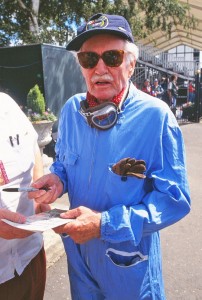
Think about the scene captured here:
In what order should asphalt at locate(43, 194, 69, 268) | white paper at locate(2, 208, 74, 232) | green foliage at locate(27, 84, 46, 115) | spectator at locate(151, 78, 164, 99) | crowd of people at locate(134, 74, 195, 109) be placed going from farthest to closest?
1. spectator at locate(151, 78, 164, 99)
2. crowd of people at locate(134, 74, 195, 109)
3. green foliage at locate(27, 84, 46, 115)
4. asphalt at locate(43, 194, 69, 268)
5. white paper at locate(2, 208, 74, 232)

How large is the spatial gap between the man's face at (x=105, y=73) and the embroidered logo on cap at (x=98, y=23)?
0.05m

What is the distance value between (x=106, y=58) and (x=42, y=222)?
0.81 m

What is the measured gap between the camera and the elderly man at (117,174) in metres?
1.48

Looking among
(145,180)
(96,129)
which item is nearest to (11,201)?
(96,129)

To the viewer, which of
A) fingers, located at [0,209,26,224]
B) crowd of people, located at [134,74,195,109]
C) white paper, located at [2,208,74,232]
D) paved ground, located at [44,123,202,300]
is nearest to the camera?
white paper, located at [2,208,74,232]

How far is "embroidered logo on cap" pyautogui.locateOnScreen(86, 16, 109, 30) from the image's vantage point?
153 cm

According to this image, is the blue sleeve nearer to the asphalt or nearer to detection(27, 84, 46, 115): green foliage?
the asphalt

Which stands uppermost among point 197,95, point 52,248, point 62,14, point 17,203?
point 62,14

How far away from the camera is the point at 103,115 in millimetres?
1584

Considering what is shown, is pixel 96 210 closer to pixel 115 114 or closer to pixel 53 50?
pixel 115 114

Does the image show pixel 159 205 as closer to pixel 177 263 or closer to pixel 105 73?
pixel 105 73

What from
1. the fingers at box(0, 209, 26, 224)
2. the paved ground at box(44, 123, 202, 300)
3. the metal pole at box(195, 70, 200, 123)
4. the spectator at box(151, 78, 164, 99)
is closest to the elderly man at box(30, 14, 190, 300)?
the fingers at box(0, 209, 26, 224)

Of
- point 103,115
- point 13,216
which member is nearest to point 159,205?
point 103,115

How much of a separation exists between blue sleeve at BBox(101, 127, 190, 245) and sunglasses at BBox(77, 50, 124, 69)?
16.0 inches
